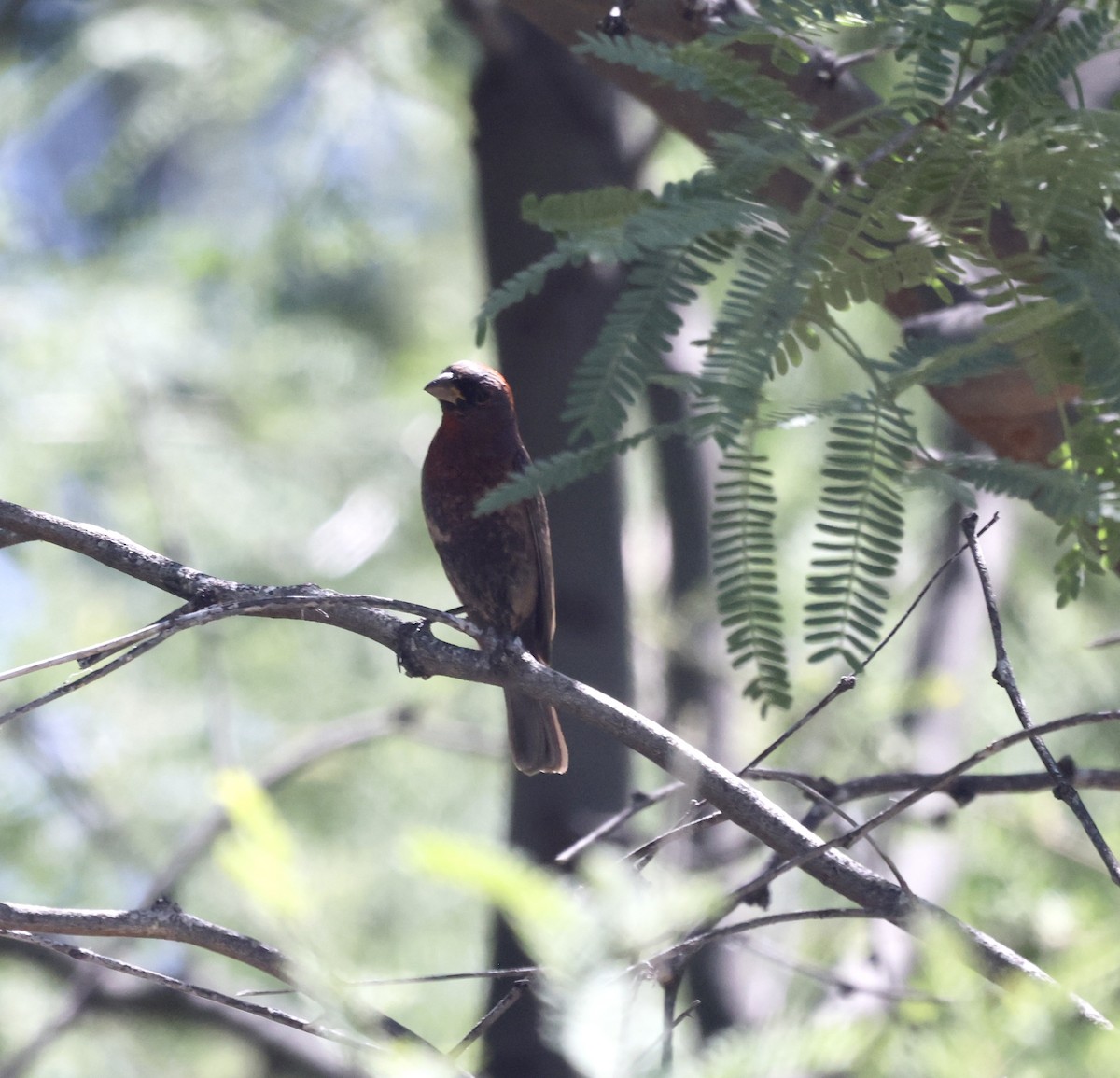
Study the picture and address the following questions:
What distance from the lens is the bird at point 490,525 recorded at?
12.8ft

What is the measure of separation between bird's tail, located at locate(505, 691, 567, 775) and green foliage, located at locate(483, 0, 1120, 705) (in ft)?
6.11

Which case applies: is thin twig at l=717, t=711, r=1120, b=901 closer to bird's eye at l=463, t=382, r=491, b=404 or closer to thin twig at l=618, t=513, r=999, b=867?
thin twig at l=618, t=513, r=999, b=867

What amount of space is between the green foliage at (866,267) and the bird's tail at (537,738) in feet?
6.11

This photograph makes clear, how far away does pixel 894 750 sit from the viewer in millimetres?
5184

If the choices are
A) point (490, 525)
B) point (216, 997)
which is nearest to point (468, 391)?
point (490, 525)

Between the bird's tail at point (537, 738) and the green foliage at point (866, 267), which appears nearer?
the green foliage at point (866, 267)

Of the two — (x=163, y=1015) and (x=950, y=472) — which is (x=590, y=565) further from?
(x=950, y=472)

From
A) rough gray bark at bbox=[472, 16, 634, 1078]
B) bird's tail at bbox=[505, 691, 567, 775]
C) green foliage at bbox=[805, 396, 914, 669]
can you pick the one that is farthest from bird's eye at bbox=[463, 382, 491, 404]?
green foliage at bbox=[805, 396, 914, 669]

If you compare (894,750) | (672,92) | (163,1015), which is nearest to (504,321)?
(672,92)

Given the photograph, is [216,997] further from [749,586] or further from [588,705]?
[749,586]

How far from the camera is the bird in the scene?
3893mm

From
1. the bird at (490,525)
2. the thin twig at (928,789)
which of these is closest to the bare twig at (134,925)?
the thin twig at (928,789)

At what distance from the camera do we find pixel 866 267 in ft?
6.89

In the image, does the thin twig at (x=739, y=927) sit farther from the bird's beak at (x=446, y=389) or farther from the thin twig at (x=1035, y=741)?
the bird's beak at (x=446, y=389)
